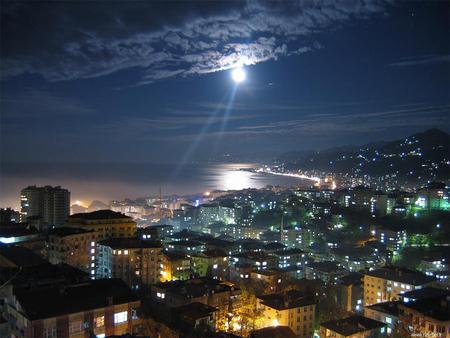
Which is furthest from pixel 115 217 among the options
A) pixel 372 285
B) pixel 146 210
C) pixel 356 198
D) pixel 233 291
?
pixel 146 210

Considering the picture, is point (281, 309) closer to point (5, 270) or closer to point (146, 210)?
point (5, 270)

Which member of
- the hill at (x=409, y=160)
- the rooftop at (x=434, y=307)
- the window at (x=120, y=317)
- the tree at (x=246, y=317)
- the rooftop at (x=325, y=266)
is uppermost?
the hill at (x=409, y=160)

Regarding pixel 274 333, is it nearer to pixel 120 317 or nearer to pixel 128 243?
pixel 120 317

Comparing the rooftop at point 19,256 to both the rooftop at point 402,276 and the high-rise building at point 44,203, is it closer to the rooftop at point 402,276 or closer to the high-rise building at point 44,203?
the rooftop at point 402,276

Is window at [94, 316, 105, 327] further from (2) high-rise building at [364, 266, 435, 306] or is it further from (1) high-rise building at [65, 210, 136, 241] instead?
(2) high-rise building at [364, 266, 435, 306]

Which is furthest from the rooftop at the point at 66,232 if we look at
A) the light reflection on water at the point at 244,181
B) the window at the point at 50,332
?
the light reflection on water at the point at 244,181

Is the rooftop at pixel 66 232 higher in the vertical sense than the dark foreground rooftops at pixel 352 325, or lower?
higher
